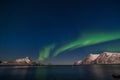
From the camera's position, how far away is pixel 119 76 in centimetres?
7019

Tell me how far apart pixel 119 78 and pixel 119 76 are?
2.72 meters

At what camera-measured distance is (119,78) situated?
222 ft

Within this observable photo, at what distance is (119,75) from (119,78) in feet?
8.93

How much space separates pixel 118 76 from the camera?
7044 centimetres

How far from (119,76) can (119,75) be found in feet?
1.38

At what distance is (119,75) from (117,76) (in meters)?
1.09

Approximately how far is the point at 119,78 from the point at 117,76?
3.26 meters

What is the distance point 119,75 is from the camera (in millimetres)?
70125

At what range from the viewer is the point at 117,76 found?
233 ft

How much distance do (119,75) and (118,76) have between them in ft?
2.09
